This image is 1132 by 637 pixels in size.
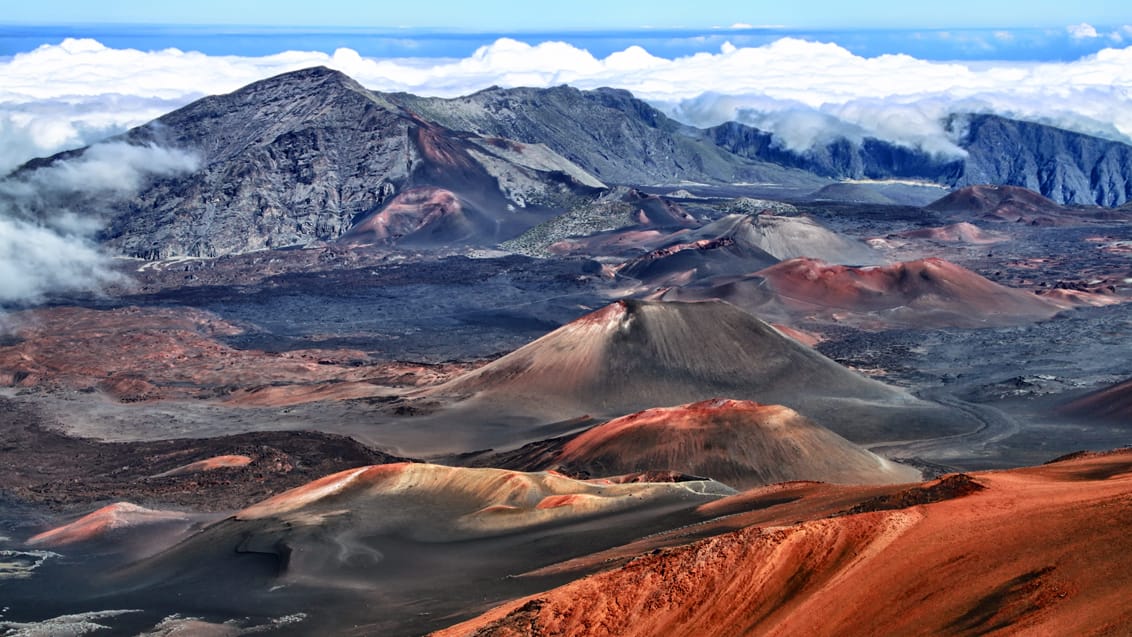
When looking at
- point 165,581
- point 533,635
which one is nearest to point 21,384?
point 165,581

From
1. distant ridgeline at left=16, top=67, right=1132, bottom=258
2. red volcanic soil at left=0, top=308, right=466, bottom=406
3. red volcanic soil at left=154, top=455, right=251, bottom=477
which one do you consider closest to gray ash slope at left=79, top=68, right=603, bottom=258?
distant ridgeline at left=16, top=67, right=1132, bottom=258

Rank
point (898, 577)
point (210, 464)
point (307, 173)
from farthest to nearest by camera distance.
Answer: point (307, 173) → point (210, 464) → point (898, 577)

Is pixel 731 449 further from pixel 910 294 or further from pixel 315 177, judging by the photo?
pixel 315 177

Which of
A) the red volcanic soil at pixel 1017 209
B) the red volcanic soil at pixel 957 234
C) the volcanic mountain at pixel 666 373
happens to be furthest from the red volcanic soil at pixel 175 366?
the red volcanic soil at pixel 1017 209

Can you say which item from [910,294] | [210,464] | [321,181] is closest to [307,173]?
[321,181]

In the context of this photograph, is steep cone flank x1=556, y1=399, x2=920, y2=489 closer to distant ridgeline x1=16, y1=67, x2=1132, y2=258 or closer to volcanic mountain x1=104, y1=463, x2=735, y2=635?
volcanic mountain x1=104, y1=463, x2=735, y2=635

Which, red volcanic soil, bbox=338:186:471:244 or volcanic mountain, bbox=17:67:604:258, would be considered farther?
red volcanic soil, bbox=338:186:471:244
